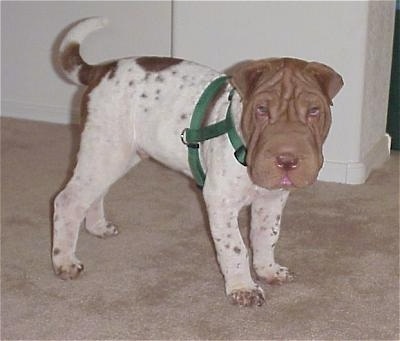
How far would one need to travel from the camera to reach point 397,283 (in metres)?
2.08

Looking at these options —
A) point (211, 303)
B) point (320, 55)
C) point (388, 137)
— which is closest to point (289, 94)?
point (211, 303)

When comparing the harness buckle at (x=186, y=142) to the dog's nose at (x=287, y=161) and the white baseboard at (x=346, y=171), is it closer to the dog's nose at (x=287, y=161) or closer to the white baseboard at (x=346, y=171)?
the dog's nose at (x=287, y=161)

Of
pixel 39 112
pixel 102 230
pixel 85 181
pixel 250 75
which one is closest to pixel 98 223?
pixel 102 230

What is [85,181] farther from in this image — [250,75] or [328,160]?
[328,160]

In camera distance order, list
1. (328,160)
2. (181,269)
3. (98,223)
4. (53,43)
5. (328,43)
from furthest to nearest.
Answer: (53,43) → (328,160) → (328,43) → (98,223) → (181,269)

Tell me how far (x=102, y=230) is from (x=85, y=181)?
1.02 feet

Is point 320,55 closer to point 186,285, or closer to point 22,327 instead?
point 186,285

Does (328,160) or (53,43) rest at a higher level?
(53,43)

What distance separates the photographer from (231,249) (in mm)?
1928

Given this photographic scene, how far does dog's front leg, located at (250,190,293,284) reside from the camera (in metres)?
2.05

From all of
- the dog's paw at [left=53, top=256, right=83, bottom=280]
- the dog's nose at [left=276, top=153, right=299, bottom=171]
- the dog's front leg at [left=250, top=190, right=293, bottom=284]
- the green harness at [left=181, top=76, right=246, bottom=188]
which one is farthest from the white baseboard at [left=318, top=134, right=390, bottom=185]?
the dog's nose at [left=276, top=153, right=299, bottom=171]

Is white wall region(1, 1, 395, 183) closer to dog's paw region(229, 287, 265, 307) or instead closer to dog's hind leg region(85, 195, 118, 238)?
dog's hind leg region(85, 195, 118, 238)

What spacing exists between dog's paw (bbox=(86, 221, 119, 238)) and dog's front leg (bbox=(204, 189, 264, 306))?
53 cm

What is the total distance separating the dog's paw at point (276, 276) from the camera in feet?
6.81
